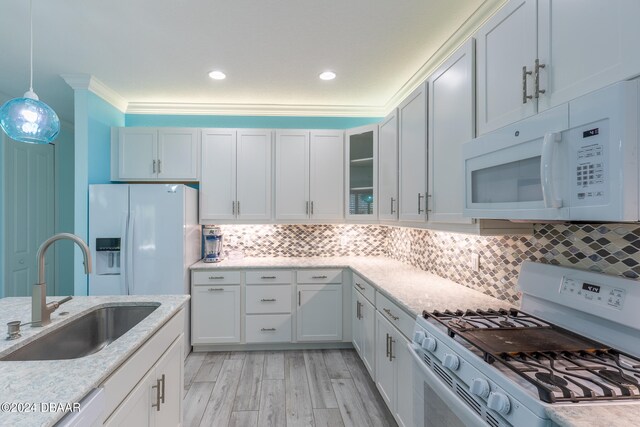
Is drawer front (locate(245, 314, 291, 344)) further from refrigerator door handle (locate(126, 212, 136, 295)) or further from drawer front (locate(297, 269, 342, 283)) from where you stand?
refrigerator door handle (locate(126, 212, 136, 295))

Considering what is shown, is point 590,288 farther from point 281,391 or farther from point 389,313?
point 281,391

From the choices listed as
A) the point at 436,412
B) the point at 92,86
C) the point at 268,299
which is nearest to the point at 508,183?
the point at 436,412

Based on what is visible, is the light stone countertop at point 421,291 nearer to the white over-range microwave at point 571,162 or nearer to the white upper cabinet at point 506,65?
the white over-range microwave at point 571,162

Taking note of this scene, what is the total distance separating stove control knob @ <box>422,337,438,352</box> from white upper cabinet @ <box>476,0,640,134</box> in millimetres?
994

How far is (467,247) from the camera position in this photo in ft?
7.32

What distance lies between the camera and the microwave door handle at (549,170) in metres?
1.03

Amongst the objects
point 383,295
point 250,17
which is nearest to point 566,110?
point 383,295

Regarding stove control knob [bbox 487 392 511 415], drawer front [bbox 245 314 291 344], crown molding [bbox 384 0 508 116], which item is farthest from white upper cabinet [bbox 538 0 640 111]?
drawer front [bbox 245 314 291 344]

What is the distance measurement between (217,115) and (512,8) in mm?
3144

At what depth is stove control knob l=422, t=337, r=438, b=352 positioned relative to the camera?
1.36 m

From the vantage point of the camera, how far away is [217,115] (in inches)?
148

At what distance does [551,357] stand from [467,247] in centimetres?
122

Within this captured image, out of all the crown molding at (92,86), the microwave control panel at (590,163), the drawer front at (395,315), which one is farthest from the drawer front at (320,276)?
the crown molding at (92,86)

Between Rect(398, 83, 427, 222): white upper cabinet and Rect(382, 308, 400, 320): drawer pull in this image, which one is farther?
Rect(398, 83, 427, 222): white upper cabinet
